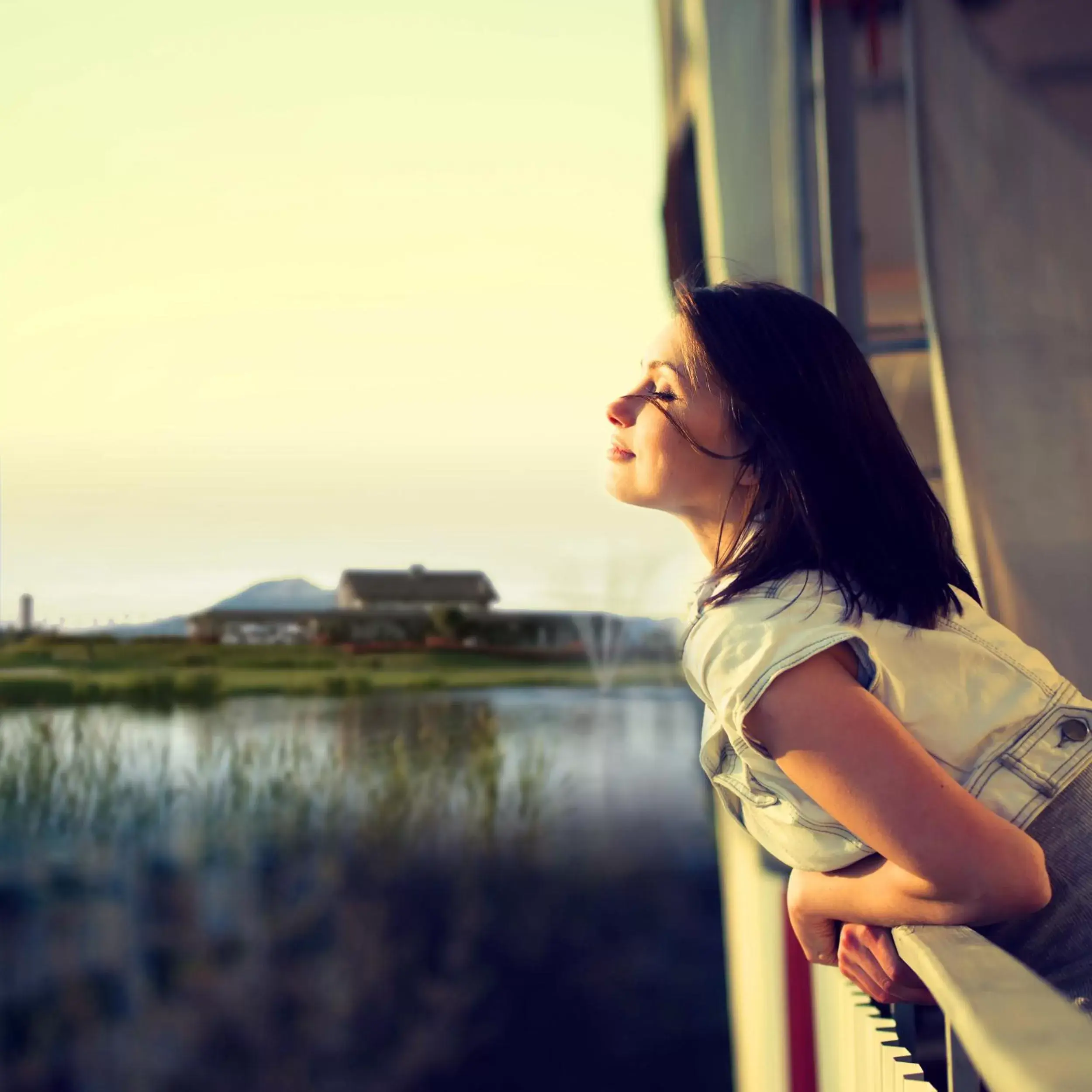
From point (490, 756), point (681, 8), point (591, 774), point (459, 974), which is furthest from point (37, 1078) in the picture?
point (681, 8)

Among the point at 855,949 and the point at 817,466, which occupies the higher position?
the point at 817,466

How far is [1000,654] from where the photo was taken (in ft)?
2.30

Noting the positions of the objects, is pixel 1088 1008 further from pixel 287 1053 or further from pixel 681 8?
pixel 287 1053

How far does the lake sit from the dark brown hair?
220 centimetres

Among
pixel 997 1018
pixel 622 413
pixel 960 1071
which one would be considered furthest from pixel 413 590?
pixel 997 1018

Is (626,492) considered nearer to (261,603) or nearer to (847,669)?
(847,669)

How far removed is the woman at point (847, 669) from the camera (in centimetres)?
60

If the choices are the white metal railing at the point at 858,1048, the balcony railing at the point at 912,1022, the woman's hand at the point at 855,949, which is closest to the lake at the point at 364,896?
the balcony railing at the point at 912,1022

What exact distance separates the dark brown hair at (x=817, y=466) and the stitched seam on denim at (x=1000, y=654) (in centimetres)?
1

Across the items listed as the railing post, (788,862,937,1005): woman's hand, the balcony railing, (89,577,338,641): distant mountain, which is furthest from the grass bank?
the railing post

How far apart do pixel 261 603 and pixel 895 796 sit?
272 centimetres

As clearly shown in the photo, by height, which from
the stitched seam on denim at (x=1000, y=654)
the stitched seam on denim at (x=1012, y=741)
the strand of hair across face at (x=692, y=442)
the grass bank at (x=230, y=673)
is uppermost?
the strand of hair across face at (x=692, y=442)

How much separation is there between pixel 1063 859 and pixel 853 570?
0.64 feet

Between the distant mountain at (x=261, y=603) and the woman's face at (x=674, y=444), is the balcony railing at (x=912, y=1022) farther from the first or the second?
the distant mountain at (x=261, y=603)
